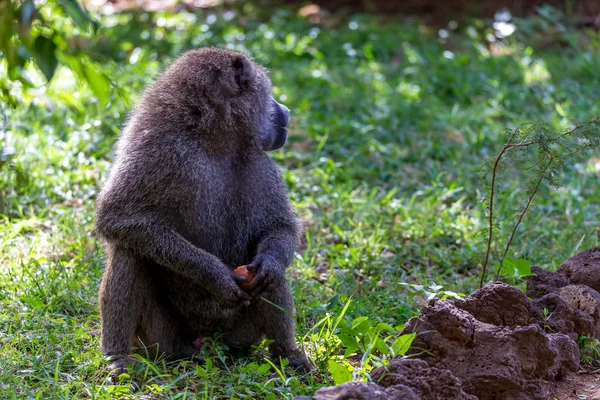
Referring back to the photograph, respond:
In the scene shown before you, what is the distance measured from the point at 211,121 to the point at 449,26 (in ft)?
19.9

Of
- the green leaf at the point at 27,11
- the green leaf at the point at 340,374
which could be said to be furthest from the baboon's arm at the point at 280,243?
the green leaf at the point at 27,11

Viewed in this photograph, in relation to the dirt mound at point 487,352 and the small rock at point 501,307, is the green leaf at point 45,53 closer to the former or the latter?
the dirt mound at point 487,352

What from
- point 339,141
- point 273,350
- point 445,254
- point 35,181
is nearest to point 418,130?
point 339,141

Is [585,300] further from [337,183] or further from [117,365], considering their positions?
[337,183]

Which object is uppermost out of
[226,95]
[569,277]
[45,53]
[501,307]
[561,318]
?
[45,53]

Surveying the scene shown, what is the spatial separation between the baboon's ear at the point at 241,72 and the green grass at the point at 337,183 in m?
0.55

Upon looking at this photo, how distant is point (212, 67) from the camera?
3.57m

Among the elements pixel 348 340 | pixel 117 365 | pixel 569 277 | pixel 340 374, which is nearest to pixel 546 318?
pixel 569 277

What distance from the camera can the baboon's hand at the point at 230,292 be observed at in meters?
3.31

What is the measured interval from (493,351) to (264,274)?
95 centimetres

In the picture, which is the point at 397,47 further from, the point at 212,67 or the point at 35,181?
the point at 212,67

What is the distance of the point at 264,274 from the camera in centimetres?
338

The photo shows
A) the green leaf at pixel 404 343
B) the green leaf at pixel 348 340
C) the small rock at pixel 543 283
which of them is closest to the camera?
the green leaf at pixel 404 343

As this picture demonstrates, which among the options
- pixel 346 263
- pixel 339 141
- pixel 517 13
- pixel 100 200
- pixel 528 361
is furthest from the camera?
pixel 517 13
